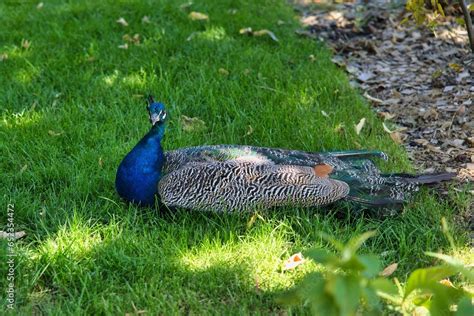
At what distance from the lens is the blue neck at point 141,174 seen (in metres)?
3.24

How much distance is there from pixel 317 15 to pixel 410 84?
1797 mm

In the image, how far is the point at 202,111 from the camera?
14.7 feet

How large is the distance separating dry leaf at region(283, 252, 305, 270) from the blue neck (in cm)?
76

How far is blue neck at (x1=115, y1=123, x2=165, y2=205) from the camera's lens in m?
3.24

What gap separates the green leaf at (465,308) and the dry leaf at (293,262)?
4.91 feet

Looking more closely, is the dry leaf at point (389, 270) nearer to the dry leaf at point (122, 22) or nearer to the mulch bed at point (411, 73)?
the mulch bed at point (411, 73)

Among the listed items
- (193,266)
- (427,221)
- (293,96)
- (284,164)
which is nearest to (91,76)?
(293,96)

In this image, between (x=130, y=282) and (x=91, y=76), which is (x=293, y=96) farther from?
(x=130, y=282)

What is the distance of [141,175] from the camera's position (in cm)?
324

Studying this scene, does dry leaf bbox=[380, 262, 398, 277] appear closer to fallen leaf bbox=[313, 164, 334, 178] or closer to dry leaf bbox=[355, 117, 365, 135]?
fallen leaf bbox=[313, 164, 334, 178]

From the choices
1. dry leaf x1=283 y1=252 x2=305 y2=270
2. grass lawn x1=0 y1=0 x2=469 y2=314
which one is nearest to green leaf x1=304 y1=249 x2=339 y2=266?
grass lawn x1=0 y1=0 x2=469 y2=314

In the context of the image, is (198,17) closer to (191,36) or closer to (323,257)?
(191,36)

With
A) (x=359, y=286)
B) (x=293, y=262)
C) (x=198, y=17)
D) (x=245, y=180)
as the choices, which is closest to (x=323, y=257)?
(x=359, y=286)

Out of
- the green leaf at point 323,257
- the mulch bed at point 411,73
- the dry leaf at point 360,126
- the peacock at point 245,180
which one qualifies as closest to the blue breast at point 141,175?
the peacock at point 245,180
